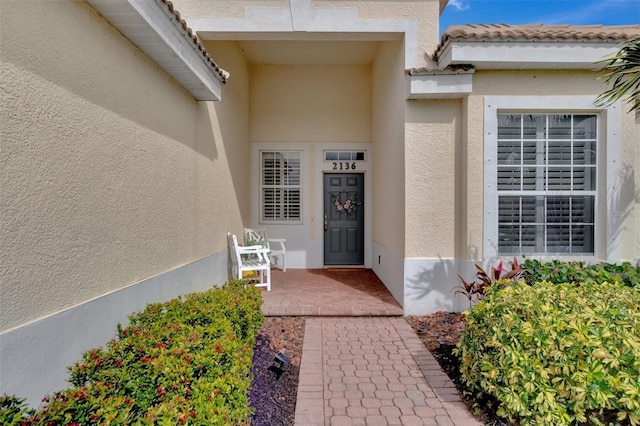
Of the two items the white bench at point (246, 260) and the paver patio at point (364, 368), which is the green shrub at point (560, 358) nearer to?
the paver patio at point (364, 368)

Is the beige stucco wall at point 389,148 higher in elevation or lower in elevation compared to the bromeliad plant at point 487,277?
higher

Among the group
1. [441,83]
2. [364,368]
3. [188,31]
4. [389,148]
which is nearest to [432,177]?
[441,83]

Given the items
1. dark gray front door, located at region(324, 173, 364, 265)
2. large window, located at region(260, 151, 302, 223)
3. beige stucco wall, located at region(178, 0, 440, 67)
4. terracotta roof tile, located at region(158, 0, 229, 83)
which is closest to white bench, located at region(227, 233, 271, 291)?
large window, located at region(260, 151, 302, 223)

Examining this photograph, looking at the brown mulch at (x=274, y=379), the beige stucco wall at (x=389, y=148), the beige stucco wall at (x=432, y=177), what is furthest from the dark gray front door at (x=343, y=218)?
the brown mulch at (x=274, y=379)

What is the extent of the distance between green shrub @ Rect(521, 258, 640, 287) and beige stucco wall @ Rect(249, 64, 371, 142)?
492 centimetres

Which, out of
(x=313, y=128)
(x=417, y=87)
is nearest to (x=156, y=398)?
(x=417, y=87)

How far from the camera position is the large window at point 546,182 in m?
4.81

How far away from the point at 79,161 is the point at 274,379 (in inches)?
98.4

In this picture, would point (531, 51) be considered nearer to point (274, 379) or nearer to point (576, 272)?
point (576, 272)

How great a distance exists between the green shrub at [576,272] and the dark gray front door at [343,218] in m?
4.20

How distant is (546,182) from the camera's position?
484cm

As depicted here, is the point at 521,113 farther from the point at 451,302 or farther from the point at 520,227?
the point at 451,302

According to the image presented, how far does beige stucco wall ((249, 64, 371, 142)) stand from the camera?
8.24 meters

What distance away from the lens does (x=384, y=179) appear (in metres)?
6.67
